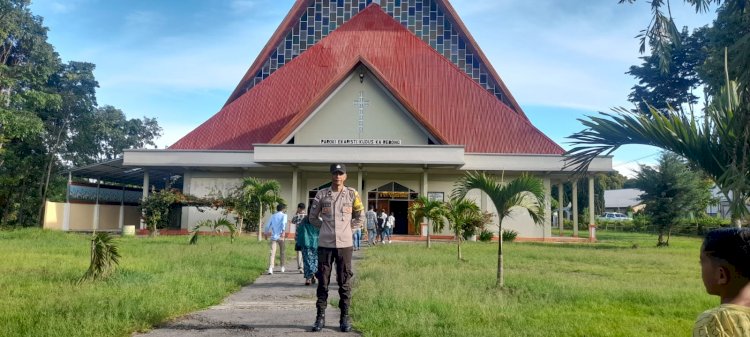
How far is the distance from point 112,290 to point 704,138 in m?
7.23

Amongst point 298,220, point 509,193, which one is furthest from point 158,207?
point 509,193

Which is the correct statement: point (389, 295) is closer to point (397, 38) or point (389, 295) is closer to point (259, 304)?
point (259, 304)

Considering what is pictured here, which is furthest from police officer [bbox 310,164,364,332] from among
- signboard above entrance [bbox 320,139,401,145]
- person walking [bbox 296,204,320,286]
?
signboard above entrance [bbox 320,139,401,145]

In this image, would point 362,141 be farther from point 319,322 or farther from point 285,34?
point 319,322

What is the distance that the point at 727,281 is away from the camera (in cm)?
202

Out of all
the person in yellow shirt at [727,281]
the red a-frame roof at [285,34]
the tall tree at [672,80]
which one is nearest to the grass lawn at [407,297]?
the person in yellow shirt at [727,281]

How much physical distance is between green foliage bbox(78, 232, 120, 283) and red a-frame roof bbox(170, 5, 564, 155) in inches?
688

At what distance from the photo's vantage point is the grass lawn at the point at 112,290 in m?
5.40

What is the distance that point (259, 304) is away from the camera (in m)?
7.20

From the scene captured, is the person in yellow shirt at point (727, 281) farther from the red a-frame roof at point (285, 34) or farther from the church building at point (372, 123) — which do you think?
the red a-frame roof at point (285, 34)

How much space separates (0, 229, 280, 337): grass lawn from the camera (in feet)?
17.7

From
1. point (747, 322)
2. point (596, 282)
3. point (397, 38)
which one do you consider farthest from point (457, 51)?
point (747, 322)

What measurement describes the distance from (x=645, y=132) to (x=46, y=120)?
3812 centimetres

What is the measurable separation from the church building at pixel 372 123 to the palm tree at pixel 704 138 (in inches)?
762
